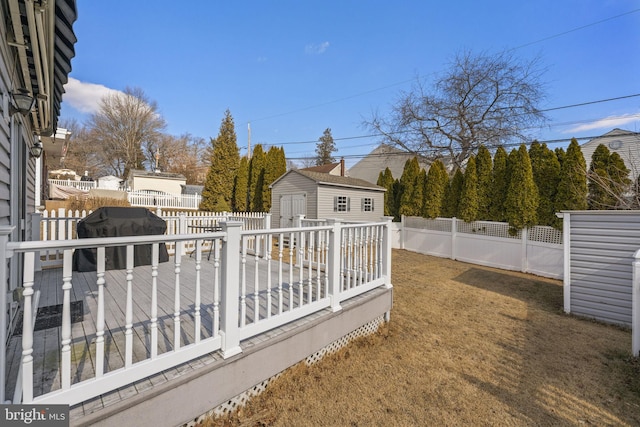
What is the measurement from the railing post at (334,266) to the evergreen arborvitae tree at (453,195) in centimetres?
865

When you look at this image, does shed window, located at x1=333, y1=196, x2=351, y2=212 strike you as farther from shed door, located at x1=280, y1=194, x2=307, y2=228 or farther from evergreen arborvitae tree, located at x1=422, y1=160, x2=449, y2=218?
evergreen arborvitae tree, located at x1=422, y1=160, x2=449, y2=218

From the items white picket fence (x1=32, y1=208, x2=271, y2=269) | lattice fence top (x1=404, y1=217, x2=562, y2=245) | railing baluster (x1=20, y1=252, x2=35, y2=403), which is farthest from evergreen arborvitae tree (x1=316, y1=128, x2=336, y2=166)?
railing baluster (x1=20, y1=252, x2=35, y2=403)

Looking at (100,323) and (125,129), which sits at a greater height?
(125,129)

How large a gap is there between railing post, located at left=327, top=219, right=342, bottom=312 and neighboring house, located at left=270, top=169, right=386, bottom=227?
8710 millimetres

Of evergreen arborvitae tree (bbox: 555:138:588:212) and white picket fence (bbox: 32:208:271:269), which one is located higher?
evergreen arborvitae tree (bbox: 555:138:588:212)

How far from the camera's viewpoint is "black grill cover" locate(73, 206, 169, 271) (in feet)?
15.3

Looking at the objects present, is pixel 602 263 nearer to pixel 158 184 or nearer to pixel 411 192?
pixel 411 192

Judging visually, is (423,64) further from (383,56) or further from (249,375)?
(249,375)

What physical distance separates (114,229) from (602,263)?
8160 millimetres

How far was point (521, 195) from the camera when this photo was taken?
8336mm

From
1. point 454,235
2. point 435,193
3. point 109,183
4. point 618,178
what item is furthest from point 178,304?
Result: point 109,183

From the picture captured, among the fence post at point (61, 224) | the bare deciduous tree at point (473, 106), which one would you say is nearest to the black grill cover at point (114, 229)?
the fence post at point (61, 224)

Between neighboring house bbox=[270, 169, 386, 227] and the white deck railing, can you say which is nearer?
the white deck railing

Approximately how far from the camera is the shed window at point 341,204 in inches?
506
